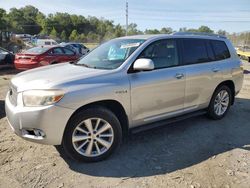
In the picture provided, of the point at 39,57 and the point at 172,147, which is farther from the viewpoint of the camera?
the point at 39,57

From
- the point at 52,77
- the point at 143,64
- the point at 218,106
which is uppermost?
the point at 143,64

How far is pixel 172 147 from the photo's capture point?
4.67 m

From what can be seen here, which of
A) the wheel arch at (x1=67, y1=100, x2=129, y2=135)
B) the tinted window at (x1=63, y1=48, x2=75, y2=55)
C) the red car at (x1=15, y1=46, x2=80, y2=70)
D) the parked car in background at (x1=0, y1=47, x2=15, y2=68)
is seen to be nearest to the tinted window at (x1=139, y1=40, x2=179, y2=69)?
the wheel arch at (x1=67, y1=100, x2=129, y2=135)

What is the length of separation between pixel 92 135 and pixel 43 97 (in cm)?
88

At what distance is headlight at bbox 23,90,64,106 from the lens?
3.61 meters

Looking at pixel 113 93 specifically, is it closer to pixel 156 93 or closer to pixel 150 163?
pixel 156 93

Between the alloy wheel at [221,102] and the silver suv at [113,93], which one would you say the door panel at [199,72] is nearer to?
the silver suv at [113,93]

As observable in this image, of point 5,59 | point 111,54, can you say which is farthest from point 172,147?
point 5,59

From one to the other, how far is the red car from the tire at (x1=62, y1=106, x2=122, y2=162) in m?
9.00

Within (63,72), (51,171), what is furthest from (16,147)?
(63,72)

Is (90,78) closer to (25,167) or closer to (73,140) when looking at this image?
(73,140)

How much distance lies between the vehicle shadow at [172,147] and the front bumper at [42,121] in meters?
0.61

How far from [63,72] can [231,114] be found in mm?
4114

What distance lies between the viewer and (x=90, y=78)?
393cm
